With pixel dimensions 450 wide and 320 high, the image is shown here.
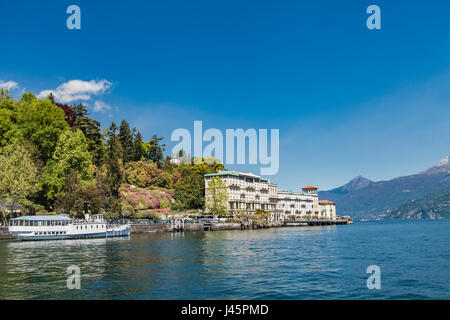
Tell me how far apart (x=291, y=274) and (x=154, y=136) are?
13447 cm

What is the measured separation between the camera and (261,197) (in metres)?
159

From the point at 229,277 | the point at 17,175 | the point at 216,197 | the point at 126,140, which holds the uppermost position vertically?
the point at 126,140

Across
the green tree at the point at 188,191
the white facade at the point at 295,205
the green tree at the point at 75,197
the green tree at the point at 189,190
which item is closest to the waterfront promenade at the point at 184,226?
the green tree at the point at 75,197

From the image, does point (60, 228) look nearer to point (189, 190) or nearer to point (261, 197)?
point (189, 190)

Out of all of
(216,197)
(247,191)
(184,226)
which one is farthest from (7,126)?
(247,191)

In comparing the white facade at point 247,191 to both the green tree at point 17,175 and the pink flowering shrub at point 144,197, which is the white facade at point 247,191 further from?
the green tree at point 17,175

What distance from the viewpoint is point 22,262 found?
35.3m

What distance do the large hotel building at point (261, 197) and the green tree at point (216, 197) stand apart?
233 centimetres

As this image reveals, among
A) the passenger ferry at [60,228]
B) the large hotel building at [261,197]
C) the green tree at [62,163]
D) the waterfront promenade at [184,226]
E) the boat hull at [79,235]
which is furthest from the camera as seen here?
the large hotel building at [261,197]

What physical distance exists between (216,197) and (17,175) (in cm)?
6358

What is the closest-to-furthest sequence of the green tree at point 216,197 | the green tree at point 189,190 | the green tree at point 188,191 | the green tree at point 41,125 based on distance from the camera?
the green tree at point 41,125
the green tree at point 188,191
the green tree at point 189,190
the green tree at point 216,197

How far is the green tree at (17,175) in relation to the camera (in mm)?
69375

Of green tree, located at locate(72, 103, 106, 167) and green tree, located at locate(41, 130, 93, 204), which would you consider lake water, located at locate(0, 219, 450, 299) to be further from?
green tree, located at locate(72, 103, 106, 167)
